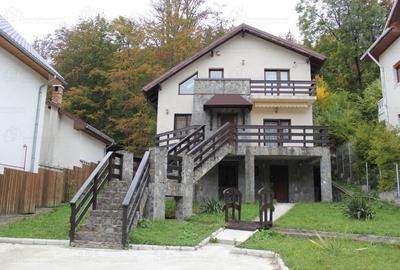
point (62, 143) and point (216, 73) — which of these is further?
point (62, 143)

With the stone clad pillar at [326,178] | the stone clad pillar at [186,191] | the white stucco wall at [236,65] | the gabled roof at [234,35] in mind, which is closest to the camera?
the stone clad pillar at [186,191]

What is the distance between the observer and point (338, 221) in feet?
40.3

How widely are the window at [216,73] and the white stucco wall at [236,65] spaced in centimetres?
19

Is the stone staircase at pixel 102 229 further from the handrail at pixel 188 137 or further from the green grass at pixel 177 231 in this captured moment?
the handrail at pixel 188 137

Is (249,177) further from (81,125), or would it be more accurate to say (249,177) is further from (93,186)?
(81,125)

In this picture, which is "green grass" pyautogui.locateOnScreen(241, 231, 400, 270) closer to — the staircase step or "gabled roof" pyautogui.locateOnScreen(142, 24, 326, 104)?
the staircase step

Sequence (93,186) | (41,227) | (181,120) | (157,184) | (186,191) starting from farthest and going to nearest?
(181,120), (186,191), (157,184), (41,227), (93,186)

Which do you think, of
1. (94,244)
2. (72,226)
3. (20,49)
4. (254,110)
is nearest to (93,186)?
(72,226)

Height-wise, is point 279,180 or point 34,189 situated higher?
point 279,180

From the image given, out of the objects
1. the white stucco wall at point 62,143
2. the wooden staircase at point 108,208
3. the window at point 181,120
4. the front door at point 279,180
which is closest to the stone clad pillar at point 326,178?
the front door at point 279,180

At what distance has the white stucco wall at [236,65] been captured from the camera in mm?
22938

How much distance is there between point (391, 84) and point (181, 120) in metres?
11.6

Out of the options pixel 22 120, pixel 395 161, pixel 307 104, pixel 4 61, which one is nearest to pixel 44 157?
pixel 22 120

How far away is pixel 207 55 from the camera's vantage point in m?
23.4
